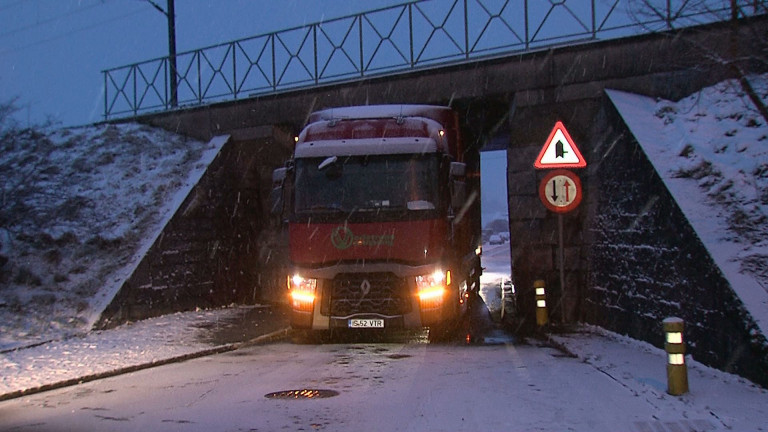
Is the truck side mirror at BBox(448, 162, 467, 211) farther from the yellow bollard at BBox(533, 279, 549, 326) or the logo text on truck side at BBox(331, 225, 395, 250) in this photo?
the yellow bollard at BBox(533, 279, 549, 326)

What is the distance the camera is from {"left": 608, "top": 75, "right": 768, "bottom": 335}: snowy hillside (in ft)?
26.7

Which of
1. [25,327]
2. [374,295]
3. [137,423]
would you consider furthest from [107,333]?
[137,423]

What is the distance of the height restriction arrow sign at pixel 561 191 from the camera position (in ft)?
40.6

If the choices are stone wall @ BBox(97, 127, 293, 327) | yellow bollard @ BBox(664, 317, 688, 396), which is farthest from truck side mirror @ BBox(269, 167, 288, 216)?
yellow bollard @ BBox(664, 317, 688, 396)

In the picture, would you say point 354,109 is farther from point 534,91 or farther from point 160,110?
point 160,110

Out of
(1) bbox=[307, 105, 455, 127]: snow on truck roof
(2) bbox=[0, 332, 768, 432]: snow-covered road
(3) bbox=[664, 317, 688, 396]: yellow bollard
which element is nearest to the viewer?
(2) bbox=[0, 332, 768, 432]: snow-covered road

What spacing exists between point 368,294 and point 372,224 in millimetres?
1094

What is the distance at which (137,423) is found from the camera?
645cm

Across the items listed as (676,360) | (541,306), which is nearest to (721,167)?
(541,306)

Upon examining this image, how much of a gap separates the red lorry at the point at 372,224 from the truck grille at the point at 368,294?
0.02 metres

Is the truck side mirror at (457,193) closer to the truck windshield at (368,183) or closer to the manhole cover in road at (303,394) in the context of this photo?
the truck windshield at (368,183)

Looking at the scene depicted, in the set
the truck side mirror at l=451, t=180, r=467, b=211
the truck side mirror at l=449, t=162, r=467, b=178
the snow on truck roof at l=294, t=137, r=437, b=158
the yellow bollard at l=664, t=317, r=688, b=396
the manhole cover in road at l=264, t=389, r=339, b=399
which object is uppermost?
the snow on truck roof at l=294, t=137, r=437, b=158

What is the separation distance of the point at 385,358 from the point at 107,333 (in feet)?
18.1

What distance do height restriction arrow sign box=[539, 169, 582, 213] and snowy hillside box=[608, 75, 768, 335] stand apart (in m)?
1.34
